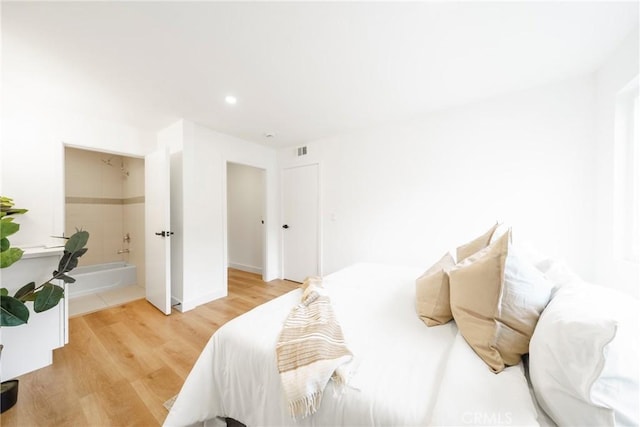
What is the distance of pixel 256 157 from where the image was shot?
3609 mm

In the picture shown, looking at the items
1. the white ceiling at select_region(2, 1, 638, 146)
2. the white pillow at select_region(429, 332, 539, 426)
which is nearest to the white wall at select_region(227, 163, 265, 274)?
the white ceiling at select_region(2, 1, 638, 146)

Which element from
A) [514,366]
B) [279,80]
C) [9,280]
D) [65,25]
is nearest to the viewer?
[514,366]

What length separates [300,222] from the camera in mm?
3715

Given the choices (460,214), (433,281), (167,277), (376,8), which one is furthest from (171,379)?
(460,214)

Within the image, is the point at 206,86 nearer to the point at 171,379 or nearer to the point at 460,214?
the point at 171,379

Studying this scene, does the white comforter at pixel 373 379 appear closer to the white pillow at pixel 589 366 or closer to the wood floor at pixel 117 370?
the white pillow at pixel 589 366

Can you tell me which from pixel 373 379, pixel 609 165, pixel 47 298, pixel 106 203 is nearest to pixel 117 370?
pixel 47 298

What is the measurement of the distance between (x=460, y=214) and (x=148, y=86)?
325cm

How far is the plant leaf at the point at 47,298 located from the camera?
1.42 metres

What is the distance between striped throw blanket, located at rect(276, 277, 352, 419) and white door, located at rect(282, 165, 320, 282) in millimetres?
2391

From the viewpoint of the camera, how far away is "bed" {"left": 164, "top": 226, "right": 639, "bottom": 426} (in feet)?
2.11

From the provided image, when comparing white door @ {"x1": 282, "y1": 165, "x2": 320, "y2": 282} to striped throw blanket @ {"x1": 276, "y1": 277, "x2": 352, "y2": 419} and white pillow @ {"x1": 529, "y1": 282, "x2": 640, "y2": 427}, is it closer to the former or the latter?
striped throw blanket @ {"x1": 276, "y1": 277, "x2": 352, "y2": 419}

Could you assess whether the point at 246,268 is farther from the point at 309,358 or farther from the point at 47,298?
the point at 309,358

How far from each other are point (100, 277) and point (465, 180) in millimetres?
4934
